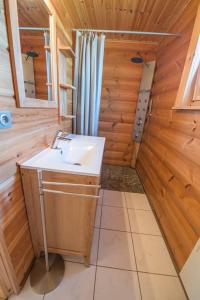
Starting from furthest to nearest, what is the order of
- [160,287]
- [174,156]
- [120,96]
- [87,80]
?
[120,96], [87,80], [174,156], [160,287]

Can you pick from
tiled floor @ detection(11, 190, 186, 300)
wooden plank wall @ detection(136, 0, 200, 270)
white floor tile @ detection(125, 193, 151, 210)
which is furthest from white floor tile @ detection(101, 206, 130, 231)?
wooden plank wall @ detection(136, 0, 200, 270)

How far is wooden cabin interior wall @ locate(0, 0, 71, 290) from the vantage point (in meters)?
0.70

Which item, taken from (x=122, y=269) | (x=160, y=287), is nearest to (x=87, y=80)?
(x=122, y=269)

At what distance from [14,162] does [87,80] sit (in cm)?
156

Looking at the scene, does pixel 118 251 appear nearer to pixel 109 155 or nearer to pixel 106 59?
pixel 109 155

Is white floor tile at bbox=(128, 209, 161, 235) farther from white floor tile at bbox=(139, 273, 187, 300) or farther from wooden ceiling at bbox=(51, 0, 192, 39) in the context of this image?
wooden ceiling at bbox=(51, 0, 192, 39)

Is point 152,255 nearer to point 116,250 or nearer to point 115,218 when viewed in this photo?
point 116,250

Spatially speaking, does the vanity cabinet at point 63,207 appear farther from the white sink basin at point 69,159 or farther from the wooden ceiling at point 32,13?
the wooden ceiling at point 32,13

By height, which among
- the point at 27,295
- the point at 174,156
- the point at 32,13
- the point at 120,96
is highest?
the point at 32,13

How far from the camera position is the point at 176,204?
126 cm

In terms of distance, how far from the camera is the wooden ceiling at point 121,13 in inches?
57.9

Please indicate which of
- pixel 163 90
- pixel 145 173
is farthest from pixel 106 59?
pixel 145 173

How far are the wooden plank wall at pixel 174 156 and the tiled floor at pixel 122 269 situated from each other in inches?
6.1

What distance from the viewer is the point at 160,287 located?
3.36ft
